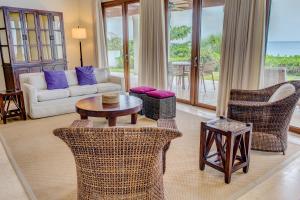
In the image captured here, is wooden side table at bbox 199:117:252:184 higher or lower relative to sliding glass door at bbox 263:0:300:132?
lower

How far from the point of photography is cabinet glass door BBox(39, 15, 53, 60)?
5.91 m

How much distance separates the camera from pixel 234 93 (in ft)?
10.5

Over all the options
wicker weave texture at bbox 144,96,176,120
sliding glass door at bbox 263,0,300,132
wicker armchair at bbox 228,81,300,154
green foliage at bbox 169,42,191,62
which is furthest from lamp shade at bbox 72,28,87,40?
wicker armchair at bbox 228,81,300,154

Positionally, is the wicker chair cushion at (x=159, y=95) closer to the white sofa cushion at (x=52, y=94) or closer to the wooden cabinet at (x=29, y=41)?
the white sofa cushion at (x=52, y=94)

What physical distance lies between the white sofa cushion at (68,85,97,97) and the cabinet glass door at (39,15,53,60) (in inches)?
73.6

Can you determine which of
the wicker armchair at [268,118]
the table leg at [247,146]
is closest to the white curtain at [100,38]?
the wicker armchair at [268,118]

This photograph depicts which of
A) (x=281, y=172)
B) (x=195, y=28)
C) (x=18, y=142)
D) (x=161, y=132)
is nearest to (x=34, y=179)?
(x=18, y=142)

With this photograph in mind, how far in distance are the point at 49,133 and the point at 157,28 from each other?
10.1ft

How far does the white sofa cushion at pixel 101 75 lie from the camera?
533cm

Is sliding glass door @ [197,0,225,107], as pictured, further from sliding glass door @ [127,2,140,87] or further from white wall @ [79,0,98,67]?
white wall @ [79,0,98,67]

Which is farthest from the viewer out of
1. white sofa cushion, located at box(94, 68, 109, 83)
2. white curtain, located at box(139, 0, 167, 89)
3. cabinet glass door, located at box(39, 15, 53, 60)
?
cabinet glass door, located at box(39, 15, 53, 60)

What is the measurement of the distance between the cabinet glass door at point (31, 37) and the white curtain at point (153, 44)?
2522 millimetres

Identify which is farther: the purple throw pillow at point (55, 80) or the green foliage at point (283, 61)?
the purple throw pillow at point (55, 80)

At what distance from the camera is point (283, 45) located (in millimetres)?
3654
